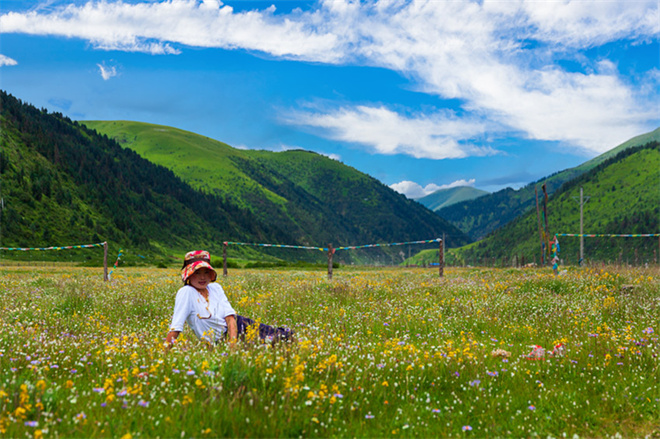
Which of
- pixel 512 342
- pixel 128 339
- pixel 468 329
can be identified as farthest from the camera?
pixel 468 329

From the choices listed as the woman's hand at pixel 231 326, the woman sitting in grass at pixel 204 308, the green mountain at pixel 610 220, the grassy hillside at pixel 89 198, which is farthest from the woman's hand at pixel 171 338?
the green mountain at pixel 610 220

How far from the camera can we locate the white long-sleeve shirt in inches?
238

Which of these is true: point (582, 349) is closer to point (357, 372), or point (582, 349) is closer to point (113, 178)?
point (357, 372)

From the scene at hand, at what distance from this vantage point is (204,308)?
249 inches

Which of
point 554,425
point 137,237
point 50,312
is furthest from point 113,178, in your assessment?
point 554,425

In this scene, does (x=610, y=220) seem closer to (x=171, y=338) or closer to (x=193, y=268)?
(x=193, y=268)

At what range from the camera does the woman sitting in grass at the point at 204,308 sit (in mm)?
6070

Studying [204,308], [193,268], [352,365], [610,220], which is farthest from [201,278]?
[610,220]

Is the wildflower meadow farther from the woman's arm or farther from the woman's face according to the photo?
the woman's face

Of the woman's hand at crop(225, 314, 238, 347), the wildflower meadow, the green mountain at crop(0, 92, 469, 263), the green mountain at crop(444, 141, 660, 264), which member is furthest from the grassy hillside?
the green mountain at crop(444, 141, 660, 264)

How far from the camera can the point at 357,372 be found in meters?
5.46

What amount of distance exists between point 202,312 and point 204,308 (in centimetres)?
6

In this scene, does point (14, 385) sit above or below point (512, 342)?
above

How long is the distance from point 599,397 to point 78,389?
6094 mm
